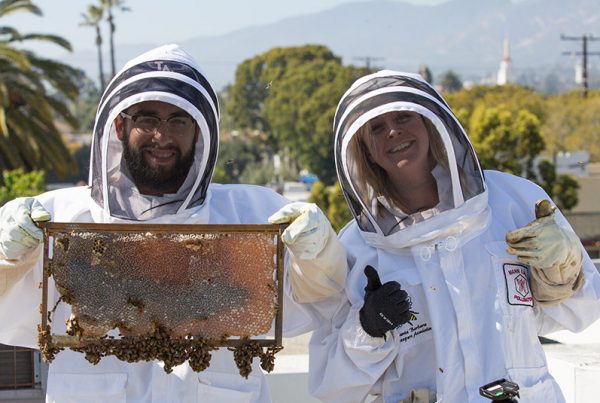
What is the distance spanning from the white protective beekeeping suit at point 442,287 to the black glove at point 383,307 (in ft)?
0.23

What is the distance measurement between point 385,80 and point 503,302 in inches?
43.0

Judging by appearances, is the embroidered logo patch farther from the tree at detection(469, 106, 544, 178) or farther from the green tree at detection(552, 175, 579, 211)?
the green tree at detection(552, 175, 579, 211)

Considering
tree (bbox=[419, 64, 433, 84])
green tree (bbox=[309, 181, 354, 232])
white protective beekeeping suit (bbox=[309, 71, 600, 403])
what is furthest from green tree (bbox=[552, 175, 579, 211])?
white protective beekeeping suit (bbox=[309, 71, 600, 403])

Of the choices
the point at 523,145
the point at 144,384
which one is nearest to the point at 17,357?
the point at 144,384

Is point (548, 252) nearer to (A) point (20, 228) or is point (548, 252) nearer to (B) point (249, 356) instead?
(B) point (249, 356)

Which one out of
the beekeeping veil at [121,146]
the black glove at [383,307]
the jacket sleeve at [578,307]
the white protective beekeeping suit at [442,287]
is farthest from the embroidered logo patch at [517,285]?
the beekeeping veil at [121,146]

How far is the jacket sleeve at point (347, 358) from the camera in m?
3.76

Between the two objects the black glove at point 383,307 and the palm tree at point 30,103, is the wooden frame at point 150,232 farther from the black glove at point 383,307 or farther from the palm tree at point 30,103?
the palm tree at point 30,103

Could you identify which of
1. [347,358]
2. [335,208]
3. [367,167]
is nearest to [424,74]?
[367,167]

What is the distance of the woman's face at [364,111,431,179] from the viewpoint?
3.96 m

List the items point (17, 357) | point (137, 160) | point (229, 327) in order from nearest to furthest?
point (229, 327)
point (137, 160)
point (17, 357)

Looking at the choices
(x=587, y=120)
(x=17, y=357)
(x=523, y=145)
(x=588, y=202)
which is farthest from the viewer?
(x=587, y=120)

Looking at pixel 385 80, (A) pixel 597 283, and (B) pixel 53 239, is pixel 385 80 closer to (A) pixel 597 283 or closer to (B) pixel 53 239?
(A) pixel 597 283

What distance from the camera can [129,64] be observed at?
13.4 feet
